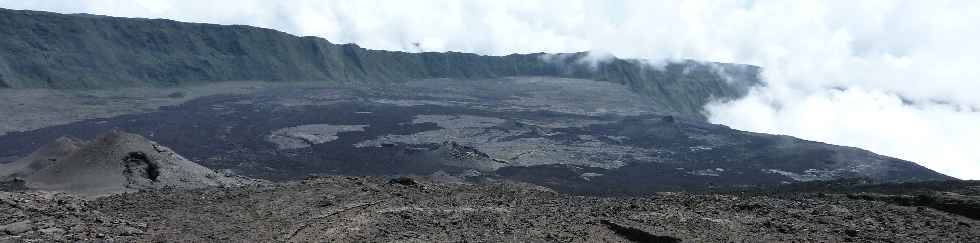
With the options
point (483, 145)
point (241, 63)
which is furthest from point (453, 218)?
point (241, 63)

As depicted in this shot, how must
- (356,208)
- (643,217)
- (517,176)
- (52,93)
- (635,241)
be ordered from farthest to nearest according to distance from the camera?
(52,93)
(517,176)
(356,208)
(643,217)
(635,241)

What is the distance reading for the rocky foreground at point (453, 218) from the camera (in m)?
11.4

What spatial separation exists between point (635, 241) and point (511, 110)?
55.5 meters

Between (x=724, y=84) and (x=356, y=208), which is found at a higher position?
(x=724, y=84)

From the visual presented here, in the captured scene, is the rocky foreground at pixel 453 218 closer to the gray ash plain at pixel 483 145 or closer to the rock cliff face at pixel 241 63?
the gray ash plain at pixel 483 145

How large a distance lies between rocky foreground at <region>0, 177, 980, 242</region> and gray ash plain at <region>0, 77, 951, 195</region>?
48.0 feet

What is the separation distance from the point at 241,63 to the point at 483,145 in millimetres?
47294

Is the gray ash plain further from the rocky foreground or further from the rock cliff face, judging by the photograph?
the rocky foreground

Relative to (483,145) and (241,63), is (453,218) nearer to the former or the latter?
(483,145)

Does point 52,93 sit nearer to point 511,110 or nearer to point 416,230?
point 511,110

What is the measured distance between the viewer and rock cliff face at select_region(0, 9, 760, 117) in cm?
6431

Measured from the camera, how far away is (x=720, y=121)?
313ft

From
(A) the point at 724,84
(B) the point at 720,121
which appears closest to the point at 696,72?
(A) the point at 724,84

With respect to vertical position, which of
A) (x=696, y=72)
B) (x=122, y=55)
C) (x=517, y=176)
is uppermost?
(x=696, y=72)
